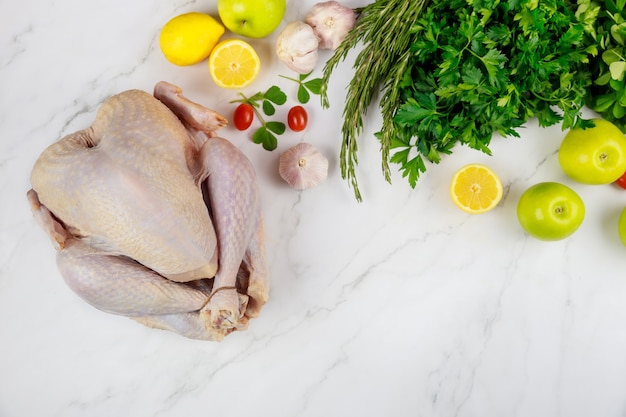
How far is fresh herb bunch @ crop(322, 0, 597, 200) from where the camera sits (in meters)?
1.87

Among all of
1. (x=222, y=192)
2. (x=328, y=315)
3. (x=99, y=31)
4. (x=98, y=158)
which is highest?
(x=99, y=31)

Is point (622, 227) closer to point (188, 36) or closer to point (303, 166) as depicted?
point (303, 166)

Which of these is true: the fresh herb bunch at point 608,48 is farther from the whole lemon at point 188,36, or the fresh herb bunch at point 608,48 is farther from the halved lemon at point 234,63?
the whole lemon at point 188,36

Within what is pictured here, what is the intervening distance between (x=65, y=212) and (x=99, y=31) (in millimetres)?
785

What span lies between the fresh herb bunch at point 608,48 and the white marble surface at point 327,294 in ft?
0.74

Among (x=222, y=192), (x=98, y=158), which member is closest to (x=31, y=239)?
(x=98, y=158)

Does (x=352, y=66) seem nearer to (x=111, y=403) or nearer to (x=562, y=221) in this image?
(x=562, y=221)

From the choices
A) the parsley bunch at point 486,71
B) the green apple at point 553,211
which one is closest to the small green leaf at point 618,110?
the parsley bunch at point 486,71

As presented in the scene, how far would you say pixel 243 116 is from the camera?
2217mm

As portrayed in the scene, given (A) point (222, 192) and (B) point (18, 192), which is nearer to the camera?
(A) point (222, 192)

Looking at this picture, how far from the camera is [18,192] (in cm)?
228

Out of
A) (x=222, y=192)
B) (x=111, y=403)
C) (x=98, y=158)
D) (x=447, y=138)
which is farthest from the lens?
(x=111, y=403)

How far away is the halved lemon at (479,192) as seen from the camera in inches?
86.0

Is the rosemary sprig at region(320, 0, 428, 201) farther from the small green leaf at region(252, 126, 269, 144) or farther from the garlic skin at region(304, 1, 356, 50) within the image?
the small green leaf at region(252, 126, 269, 144)
